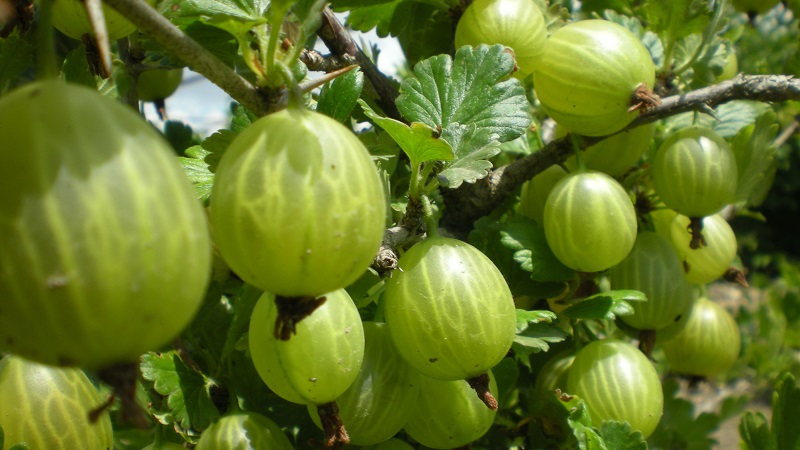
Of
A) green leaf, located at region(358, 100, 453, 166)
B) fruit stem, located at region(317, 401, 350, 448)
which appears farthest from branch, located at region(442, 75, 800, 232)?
fruit stem, located at region(317, 401, 350, 448)

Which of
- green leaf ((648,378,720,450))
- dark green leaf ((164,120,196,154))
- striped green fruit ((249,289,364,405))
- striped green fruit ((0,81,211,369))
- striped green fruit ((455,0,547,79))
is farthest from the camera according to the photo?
green leaf ((648,378,720,450))

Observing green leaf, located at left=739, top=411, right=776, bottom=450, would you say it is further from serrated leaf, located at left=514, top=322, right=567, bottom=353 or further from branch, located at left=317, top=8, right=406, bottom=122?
branch, located at left=317, top=8, right=406, bottom=122

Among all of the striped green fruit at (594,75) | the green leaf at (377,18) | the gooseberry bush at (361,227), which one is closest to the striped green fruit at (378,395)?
the gooseberry bush at (361,227)

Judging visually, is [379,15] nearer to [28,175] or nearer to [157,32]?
[157,32]

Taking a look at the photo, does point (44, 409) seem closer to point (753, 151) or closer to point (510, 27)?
point (510, 27)

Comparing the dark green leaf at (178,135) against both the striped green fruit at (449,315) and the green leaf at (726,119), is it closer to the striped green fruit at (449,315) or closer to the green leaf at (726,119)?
the striped green fruit at (449,315)

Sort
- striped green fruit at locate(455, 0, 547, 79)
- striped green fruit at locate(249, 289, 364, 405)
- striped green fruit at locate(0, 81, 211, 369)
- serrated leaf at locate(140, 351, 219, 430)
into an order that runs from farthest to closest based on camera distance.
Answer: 1. striped green fruit at locate(455, 0, 547, 79)
2. serrated leaf at locate(140, 351, 219, 430)
3. striped green fruit at locate(249, 289, 364, 405)
4. striped green fruit at locate(0, 81, 211, 369)

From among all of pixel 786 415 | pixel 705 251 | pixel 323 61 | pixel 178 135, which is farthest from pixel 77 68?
pixel 786 415
